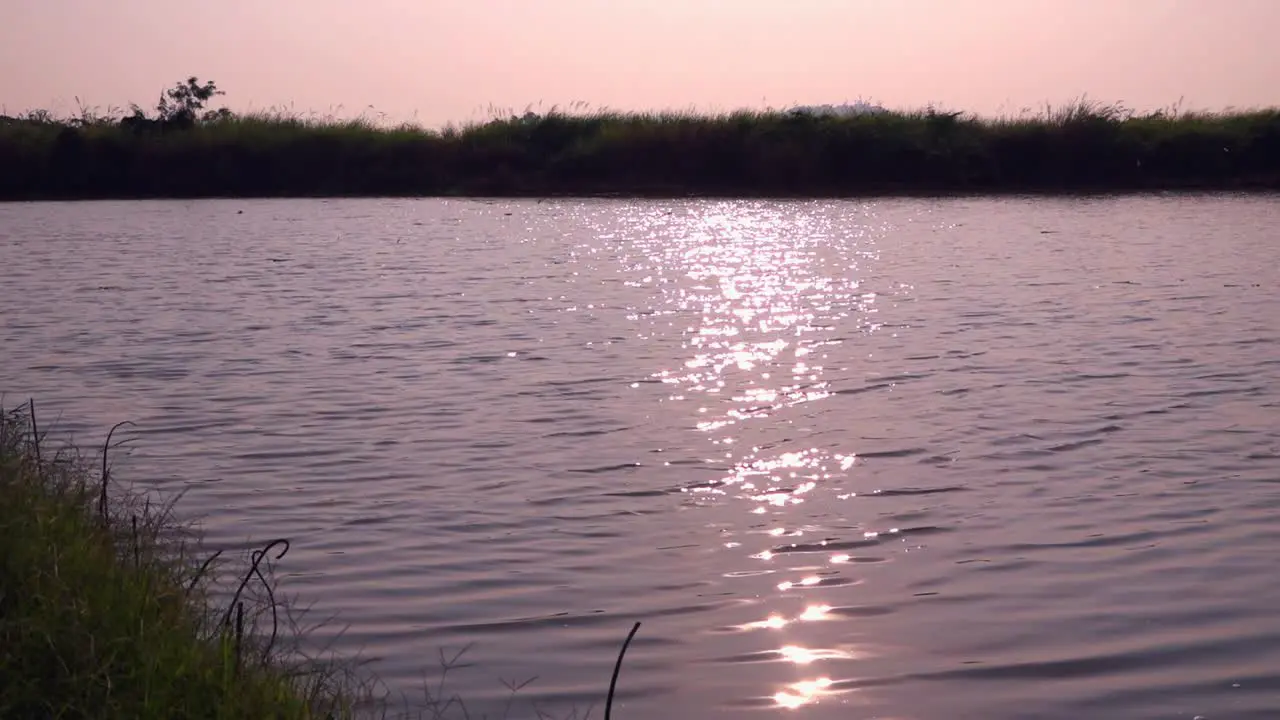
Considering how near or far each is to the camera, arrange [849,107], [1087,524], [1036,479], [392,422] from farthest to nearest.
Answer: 1. [849,107]
2. [392,422]
3. [1036,479]
4. [1087,524]

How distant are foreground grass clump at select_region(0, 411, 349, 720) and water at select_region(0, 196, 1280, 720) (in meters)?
0.57

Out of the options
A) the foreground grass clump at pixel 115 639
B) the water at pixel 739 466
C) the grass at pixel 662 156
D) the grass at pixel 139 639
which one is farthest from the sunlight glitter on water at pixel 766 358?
the grass at pixel 662 156

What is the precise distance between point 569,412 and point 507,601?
3462 millimetres

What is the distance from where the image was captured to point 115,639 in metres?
3.69

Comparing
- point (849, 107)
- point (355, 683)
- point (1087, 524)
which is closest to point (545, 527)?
point (355, 683)

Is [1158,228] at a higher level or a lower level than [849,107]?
lower

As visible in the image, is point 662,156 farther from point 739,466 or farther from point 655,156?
point 739,466

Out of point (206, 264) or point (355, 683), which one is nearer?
point (355, 683)

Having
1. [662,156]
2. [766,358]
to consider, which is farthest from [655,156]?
[766,358]

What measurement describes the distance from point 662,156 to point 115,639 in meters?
30.2

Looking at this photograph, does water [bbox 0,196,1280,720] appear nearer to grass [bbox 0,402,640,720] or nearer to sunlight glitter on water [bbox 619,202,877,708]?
sunlight glitter on water [bbox 619,202,877,708]

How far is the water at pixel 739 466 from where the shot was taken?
4.62m

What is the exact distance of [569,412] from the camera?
860 centimetres

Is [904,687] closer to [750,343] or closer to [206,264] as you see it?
[750,343]
